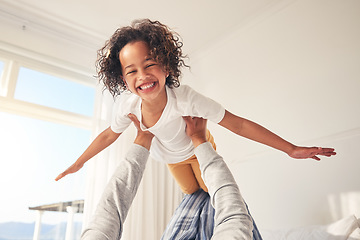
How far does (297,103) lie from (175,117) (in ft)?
4.16

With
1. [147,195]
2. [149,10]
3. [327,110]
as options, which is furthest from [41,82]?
[327,110]

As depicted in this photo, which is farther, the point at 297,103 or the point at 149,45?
the point at 297,103

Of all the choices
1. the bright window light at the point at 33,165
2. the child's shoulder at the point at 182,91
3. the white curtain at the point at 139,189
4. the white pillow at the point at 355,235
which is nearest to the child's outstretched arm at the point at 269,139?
the child's shoulder at the point at 182,91

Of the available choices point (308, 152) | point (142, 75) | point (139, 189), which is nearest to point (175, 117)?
point (142, 75)

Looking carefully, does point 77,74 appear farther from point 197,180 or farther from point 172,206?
point 197,180

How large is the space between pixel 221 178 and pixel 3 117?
6.71 feet

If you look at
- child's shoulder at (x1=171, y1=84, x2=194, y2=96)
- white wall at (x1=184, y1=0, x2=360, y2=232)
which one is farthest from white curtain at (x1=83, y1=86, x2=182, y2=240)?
child's shoulder at (x1=171, y1=84, x2=194, y2=96)

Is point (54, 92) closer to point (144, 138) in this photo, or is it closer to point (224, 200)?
point (144, 138)

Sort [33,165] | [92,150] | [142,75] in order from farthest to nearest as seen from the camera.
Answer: [33,165], [92,150], [142,75]

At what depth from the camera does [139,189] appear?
276 cm

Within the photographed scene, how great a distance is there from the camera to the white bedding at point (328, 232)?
5.01 feet

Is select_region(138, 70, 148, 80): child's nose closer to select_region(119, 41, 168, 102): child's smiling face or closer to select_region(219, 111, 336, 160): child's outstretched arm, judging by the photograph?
select_region(119, 41, 168, 102): child's smiling face

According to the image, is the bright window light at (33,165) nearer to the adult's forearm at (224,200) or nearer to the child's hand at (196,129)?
the child's hand at (196,129)

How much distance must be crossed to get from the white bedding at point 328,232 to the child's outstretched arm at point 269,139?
45 cm
